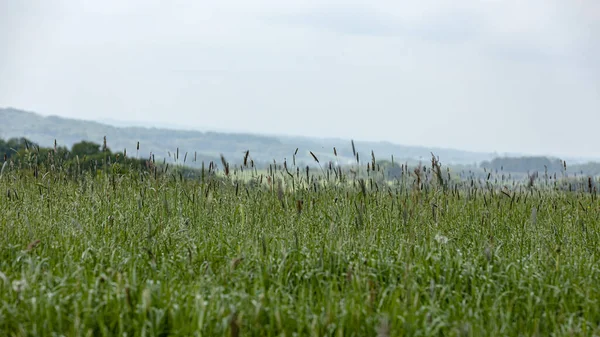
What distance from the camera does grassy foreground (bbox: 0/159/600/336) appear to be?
12.2 feet

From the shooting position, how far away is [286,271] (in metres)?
4.71

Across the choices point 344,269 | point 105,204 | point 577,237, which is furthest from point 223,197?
point 577,237

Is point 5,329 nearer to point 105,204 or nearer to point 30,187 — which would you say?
point 105,204

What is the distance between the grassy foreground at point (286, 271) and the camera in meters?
3.71

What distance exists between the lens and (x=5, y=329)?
12.0 ft

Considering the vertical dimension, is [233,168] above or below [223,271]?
above

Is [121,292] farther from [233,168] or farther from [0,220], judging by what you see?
[233,168]

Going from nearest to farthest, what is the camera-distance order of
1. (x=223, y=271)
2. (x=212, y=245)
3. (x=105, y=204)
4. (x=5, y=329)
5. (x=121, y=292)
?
(x=5, y=329), (x=121, y=292), (x=223, y=271), (x=212, y=245), (x=105, y=204)

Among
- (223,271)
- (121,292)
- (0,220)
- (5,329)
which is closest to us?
(5,329)

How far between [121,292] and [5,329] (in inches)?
28.5

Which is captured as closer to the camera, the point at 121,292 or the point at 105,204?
the point at 121,292

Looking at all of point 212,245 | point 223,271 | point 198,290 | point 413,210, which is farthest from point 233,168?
point 198,290

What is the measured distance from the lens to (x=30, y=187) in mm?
8133

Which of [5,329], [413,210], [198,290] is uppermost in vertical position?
[413,210]
